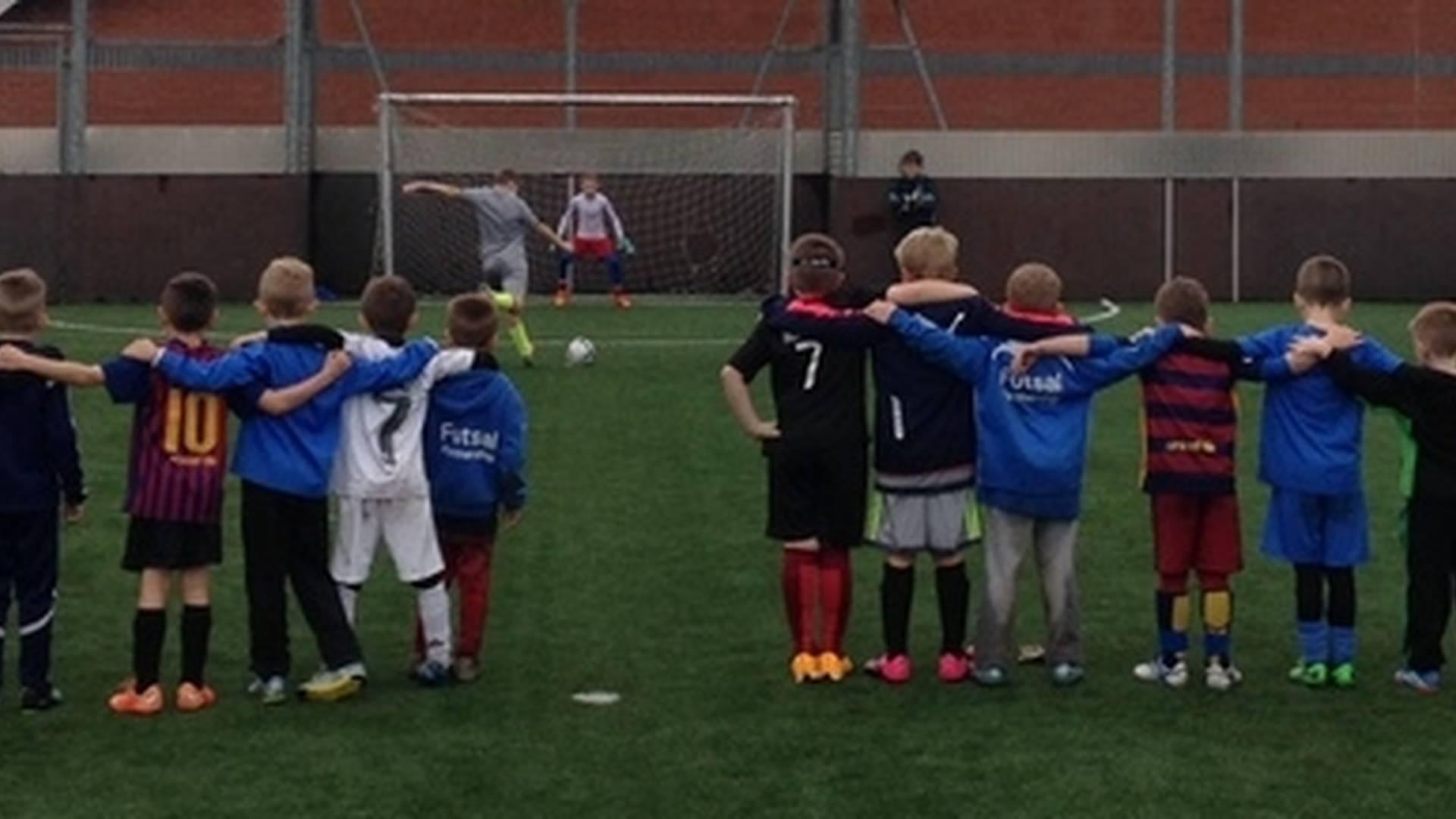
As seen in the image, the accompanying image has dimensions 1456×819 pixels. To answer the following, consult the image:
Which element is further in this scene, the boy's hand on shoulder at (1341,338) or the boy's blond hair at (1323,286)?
the boy's blond hair at (1323,286)

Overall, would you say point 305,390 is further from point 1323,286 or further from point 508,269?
point 508,269

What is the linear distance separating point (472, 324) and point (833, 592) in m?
1.70

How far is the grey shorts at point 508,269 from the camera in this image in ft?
69.4

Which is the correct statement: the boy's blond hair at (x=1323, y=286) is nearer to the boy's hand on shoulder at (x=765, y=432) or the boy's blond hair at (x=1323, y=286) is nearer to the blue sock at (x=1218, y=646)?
the blue sock at (x=1218, y=646)

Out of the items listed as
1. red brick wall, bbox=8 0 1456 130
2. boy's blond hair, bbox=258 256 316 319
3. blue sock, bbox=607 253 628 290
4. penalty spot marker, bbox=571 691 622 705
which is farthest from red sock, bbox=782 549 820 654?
red brick wall, bbox=8 0 1456 130

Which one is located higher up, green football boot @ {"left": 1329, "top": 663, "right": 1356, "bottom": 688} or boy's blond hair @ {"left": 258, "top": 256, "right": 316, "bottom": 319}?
boy's blond hair @ {"left": 258, "top": 256, "right": 316, "bottom": 319}

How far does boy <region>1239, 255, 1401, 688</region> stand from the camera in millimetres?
8750

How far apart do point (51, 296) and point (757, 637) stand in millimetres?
23505

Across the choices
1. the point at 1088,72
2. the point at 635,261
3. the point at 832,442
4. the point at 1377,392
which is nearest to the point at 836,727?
the point at 832,442

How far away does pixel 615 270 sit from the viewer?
2972cm

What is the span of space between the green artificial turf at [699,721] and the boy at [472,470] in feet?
Answer: 0.92

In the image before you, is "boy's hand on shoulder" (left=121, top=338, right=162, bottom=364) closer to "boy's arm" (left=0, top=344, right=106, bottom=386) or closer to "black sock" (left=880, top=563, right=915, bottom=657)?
"boy's arm" (left=0, top=344, right=106, bottom=386)

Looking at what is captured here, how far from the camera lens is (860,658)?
927cm

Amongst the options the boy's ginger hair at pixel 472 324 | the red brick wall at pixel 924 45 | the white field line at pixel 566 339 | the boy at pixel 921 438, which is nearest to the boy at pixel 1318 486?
the boy at pixel 921 438
